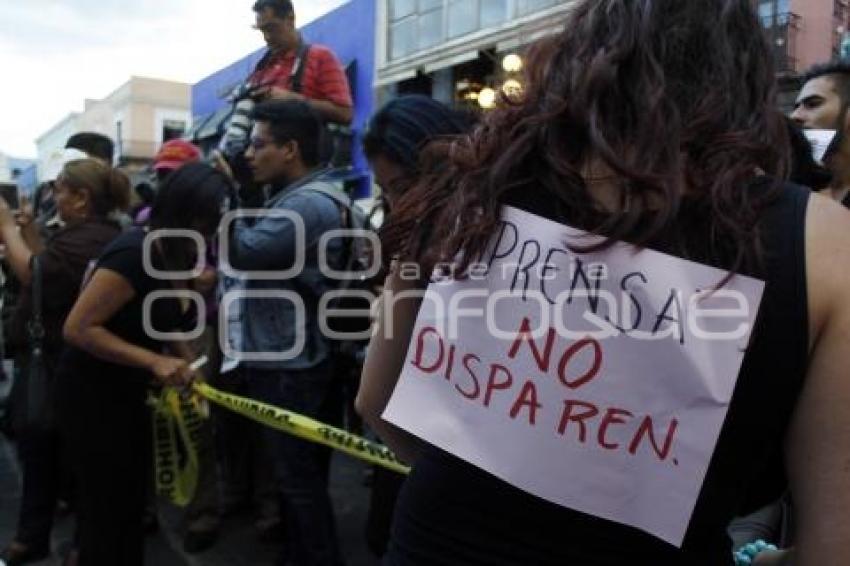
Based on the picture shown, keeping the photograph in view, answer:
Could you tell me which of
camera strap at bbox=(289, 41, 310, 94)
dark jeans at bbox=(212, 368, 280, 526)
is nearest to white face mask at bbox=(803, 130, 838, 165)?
camera strap at bbox=(289, 41, 310, 94)

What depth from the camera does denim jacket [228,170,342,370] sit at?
116 inches

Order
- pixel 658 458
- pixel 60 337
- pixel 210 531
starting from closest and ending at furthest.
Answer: pixel 658 458
pixel 60 337
pixel 210 531

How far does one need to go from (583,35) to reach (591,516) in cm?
64

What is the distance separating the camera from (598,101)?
1.05 m

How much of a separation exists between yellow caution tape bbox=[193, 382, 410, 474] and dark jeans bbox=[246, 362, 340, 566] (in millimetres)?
54

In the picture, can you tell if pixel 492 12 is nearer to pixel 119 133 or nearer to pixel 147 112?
pixel 147 112

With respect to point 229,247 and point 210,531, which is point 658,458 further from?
point 210,531

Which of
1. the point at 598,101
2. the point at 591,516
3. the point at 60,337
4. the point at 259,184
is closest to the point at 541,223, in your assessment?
the point at 598,101

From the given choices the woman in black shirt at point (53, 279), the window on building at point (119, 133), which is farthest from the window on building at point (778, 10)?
the window on building at point (119, 133)

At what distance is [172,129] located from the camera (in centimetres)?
3177

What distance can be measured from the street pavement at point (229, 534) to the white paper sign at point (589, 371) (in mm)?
2728

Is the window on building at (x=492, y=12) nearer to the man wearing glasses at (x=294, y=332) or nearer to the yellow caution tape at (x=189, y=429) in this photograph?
the man wearing glasses at (x=294, y=332)

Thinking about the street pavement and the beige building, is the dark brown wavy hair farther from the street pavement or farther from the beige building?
the beige building

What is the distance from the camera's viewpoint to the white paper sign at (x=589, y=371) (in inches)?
38.9
